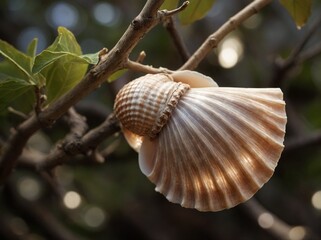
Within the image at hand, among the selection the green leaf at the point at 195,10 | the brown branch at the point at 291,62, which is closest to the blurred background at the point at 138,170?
the brown branch at the point at 291,62

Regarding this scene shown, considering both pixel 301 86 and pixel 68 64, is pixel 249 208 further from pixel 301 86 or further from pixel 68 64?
pixel 68 64

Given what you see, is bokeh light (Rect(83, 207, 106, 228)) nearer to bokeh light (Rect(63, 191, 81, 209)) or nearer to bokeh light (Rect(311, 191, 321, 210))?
bokeh light (Rect(63, 191, 81, 209))

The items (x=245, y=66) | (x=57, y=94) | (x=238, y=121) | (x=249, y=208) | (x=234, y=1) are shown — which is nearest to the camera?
(x=238, y=121)

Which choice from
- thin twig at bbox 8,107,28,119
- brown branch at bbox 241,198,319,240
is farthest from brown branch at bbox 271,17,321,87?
thin twig at bbox 8,107,28,119

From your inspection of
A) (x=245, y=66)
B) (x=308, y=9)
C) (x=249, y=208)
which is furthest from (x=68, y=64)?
(x=245, y=66)

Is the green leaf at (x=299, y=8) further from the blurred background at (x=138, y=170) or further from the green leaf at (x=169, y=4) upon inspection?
the blurred background at (x=138, y=170)

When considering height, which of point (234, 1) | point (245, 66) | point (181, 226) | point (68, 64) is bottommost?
point (181, 226)

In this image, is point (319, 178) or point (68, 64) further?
point (319, 178)

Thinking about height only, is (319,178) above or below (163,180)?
below
